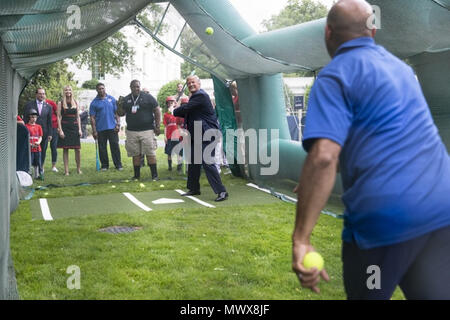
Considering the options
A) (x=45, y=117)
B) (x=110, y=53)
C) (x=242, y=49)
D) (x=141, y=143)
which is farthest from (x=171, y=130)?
(x=110, y=53)

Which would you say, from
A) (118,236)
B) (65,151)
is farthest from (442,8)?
(65,151)

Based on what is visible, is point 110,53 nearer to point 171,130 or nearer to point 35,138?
point 171,130

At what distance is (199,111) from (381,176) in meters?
7.05

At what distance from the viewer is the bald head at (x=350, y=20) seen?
8.05ft

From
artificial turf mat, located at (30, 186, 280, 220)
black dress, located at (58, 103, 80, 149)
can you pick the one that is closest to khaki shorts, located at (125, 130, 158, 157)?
artificial turf mat, located at (30, 186, 280, 220)

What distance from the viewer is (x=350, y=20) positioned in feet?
8.08

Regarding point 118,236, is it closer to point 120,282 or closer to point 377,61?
point 120,282

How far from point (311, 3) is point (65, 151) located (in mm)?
37014

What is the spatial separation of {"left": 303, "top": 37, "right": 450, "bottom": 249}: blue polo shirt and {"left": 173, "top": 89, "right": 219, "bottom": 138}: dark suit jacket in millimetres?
6755

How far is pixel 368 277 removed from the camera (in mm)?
2385

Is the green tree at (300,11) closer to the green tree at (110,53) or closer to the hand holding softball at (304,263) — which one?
the green tree at (110,53)

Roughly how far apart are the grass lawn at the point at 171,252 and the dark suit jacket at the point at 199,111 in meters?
1.39

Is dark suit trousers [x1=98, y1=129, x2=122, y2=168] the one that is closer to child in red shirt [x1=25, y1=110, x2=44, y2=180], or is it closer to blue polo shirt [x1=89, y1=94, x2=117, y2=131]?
blue polo shirt [x1=89, y1=94, x2=117, y2=131]

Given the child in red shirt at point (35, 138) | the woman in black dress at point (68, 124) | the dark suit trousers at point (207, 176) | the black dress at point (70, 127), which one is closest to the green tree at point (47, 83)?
the woman in black dress at point (68, 124)
